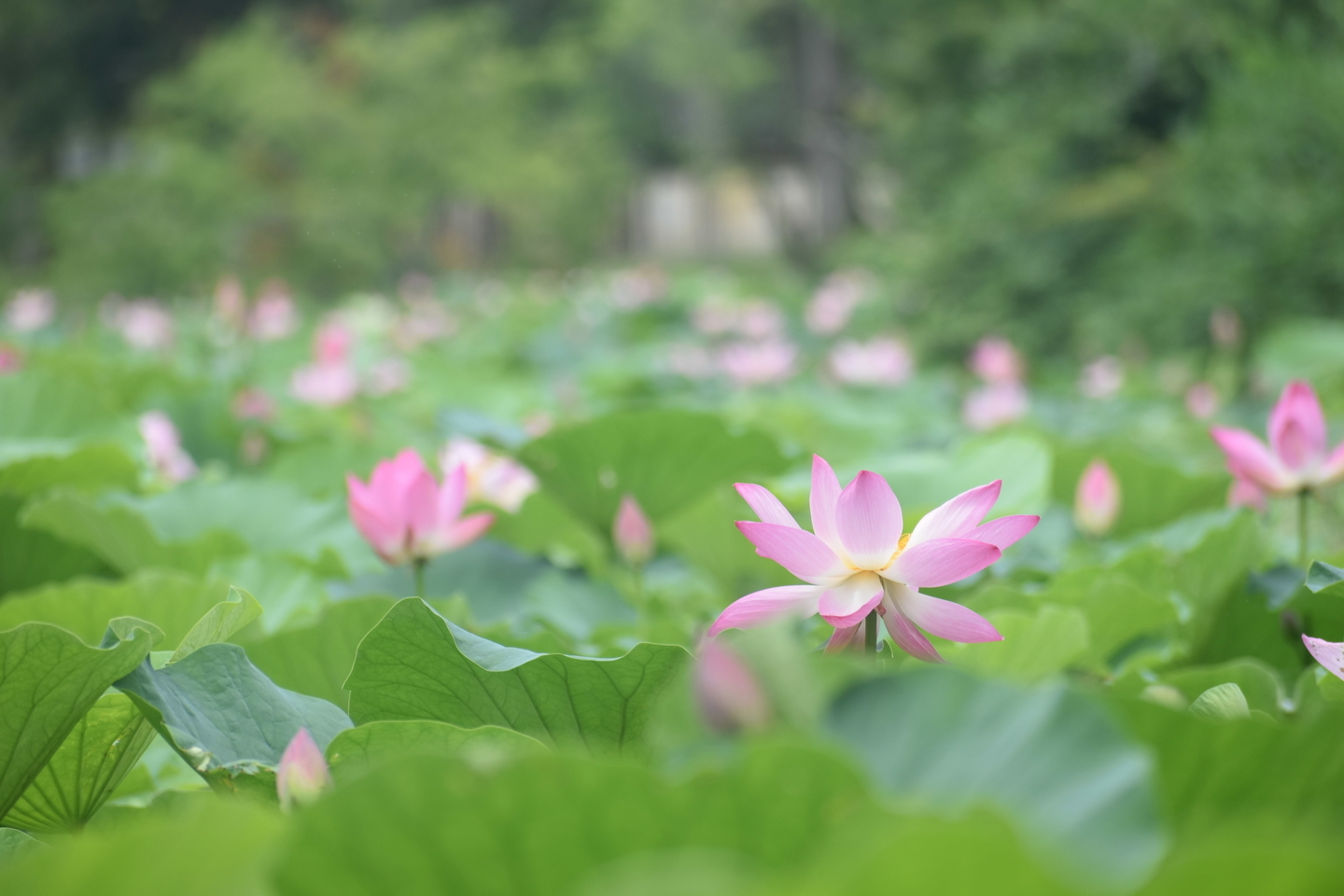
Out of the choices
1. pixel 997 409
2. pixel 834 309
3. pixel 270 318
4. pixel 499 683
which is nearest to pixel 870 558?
pixel 499 683

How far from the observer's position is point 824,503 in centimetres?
59

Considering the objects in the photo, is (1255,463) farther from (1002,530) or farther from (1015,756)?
(1015,756)

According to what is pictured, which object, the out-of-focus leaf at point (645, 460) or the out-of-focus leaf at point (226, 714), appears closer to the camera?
the out-of-focus leaf at point (226, 714)

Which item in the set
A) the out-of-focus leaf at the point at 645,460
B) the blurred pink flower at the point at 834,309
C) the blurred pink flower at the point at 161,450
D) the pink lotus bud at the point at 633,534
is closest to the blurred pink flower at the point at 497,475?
the out-of-focus leaf at the point at 645,460

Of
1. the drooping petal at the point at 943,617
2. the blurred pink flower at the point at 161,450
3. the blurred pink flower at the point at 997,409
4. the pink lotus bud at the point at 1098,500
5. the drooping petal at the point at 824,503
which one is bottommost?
the blurred pink flower at the point at 997,409

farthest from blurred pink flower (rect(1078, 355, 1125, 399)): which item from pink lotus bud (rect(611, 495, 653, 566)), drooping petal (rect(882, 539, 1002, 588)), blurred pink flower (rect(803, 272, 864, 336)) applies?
drooping petal (rect(882, 539, 1002, 588))

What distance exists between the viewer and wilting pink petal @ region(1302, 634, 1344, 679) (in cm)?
60

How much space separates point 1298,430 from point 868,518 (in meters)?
0.54

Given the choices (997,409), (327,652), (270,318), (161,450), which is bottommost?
(270,318)

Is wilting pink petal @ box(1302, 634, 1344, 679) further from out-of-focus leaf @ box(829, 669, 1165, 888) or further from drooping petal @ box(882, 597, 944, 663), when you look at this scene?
out-of-focus leaf @ box(829, 669, 1165, 888)

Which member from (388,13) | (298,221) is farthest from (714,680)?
(388,13)

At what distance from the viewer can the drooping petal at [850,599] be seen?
57cm

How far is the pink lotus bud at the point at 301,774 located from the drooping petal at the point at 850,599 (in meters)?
0.24

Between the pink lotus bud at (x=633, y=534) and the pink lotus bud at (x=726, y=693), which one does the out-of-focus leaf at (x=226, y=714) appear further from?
the pink lotus bud at (x=633, y=534)
